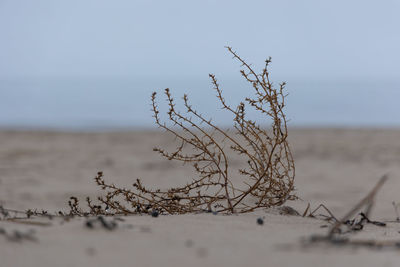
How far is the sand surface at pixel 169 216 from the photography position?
167cm

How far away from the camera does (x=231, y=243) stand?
184cm

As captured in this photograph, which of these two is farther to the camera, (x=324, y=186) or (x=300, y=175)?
(x=300, y=175)

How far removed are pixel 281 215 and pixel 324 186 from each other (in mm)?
5558

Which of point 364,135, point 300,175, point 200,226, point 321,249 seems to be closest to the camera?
point 321,249

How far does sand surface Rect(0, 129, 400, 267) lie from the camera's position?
1.67 meters

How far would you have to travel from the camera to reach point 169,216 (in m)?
2.65

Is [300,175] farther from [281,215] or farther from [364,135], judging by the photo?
[281,215]

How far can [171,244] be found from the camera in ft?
5.95

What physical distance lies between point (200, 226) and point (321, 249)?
594 mm

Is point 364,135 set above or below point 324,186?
above

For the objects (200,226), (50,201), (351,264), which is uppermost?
(50,201)

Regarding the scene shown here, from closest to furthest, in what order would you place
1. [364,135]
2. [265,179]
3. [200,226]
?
[200,226], [265,179], [364,135]

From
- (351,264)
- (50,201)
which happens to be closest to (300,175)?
(50,201)

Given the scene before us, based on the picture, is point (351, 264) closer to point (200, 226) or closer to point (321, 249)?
point (321, 249)
